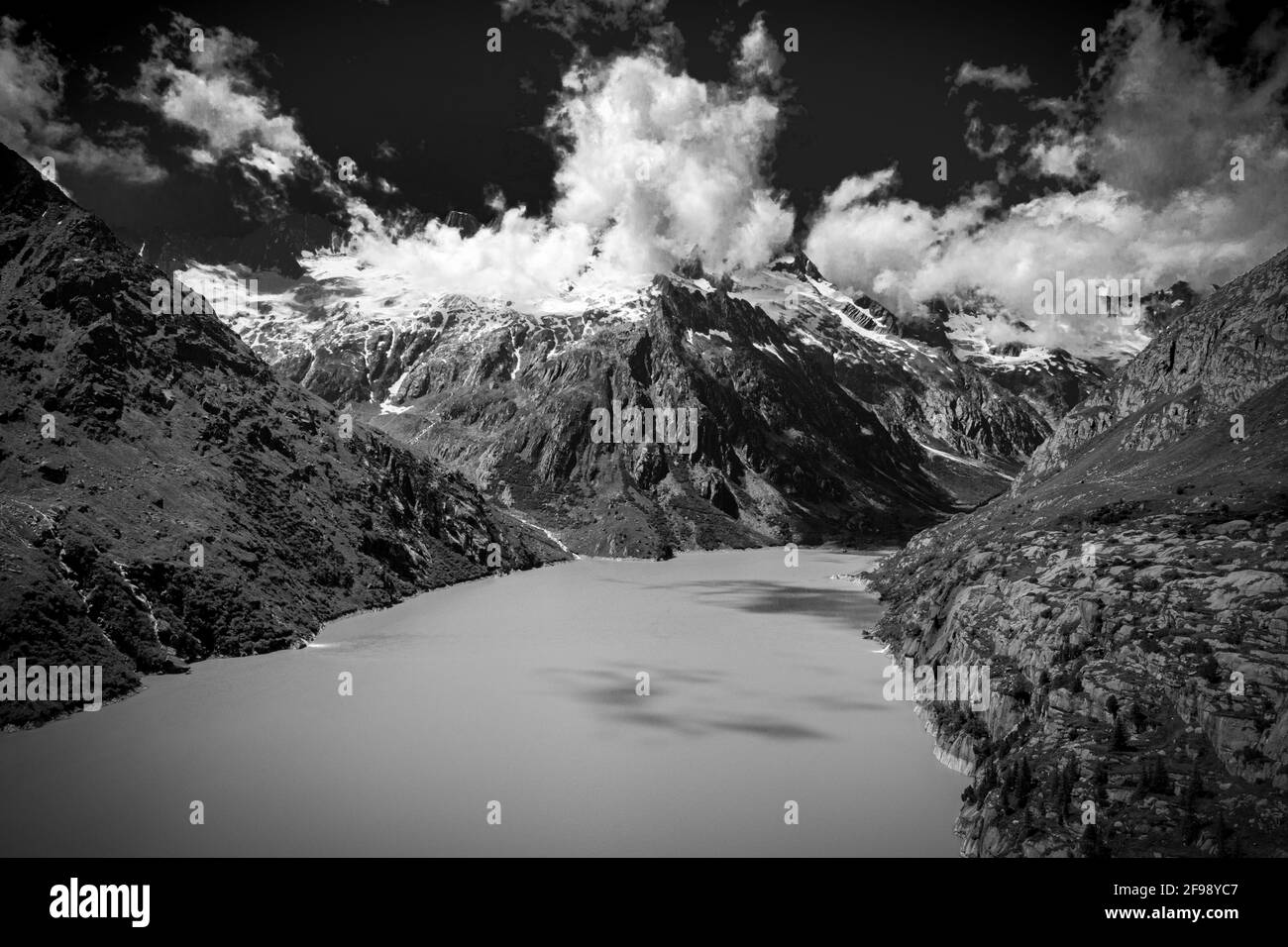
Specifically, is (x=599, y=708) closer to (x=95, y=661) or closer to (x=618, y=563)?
(x=95, y=661)

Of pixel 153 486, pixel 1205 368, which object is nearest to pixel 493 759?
pixel 153 486

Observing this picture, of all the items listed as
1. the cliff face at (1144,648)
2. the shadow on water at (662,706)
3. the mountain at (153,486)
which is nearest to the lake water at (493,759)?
the shadow on water at (662,706)

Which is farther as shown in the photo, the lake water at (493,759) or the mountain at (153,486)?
the mountain at (153,486)

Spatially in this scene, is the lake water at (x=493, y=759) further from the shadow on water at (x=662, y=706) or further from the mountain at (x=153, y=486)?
the mountain at (x=153, y=486)

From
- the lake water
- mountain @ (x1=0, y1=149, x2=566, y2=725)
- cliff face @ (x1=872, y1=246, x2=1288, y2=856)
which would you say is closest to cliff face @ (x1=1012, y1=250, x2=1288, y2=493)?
cliff face @ (x1=872, y1=246, x2=1288, y2=856)

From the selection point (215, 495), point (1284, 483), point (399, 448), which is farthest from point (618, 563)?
point (1284, 483)

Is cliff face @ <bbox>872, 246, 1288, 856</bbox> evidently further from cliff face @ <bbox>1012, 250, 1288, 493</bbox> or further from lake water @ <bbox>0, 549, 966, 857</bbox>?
lake water @ <bbox>0, 549, 966, 857</bbox>
